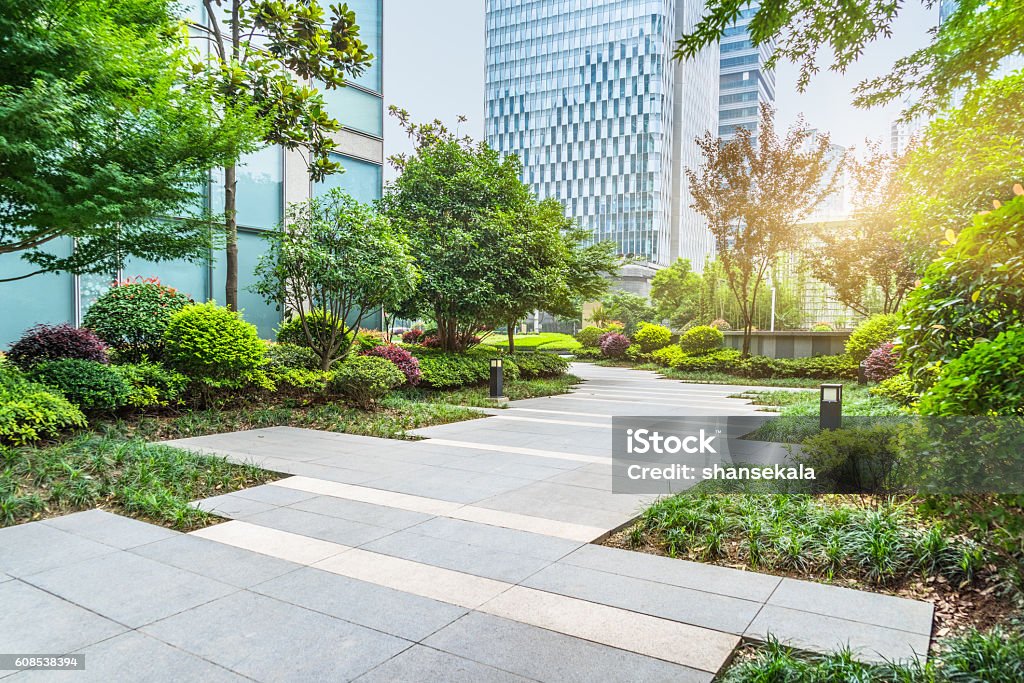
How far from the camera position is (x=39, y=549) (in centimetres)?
397

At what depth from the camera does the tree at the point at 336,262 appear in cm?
1043

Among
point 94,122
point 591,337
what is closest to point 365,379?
point 94,122

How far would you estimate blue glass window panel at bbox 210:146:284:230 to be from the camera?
44.5ft

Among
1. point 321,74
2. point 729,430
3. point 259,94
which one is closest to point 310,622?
point 729,430

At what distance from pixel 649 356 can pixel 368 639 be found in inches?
935

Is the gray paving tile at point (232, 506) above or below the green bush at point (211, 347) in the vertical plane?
below

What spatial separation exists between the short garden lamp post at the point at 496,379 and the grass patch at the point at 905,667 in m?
9.85

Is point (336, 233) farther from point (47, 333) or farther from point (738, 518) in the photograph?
point (738, 518)

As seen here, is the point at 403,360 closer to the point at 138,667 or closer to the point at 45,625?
→ the point at 45,625

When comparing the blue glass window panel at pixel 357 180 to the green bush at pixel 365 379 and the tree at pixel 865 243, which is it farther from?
the tree at pixel 865 243

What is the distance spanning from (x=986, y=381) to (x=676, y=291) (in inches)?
1524

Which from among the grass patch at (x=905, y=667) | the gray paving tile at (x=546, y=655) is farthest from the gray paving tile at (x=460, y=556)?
the grass patch at (x=905, y=667)

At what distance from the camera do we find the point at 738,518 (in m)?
4.34

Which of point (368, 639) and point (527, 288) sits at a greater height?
point (527, 288)
